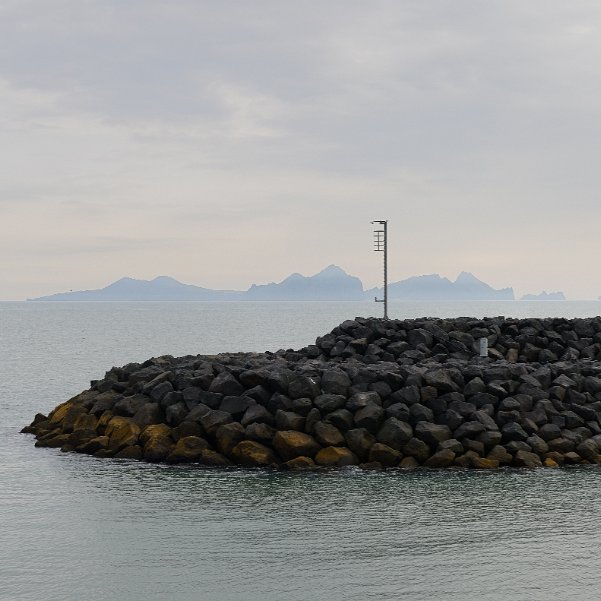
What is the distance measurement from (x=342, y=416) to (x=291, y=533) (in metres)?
6.18

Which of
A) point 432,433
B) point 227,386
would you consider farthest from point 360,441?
point 227,386

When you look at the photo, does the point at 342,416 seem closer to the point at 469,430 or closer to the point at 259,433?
the point at 259,433

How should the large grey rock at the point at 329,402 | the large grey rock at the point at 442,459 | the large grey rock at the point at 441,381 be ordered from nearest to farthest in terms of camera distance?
the large grey rock at the point at 442,459
the large grey rock at the point at 329,402
the large grey rock at the point at 441,381

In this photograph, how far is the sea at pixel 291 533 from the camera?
39.6 feet

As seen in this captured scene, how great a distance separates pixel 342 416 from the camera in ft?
67.7

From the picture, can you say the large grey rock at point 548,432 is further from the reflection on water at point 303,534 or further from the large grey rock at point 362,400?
the large grey rock at point 362,400

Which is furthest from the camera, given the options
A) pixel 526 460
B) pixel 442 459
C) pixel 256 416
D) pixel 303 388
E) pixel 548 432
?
pixel 303 388

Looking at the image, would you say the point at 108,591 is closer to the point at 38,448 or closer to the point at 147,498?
the point at 147,498

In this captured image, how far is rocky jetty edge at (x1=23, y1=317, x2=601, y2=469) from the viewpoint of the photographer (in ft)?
66.2

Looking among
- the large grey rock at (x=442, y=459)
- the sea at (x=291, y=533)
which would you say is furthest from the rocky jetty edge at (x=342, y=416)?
the sea at (x=291, y=533)

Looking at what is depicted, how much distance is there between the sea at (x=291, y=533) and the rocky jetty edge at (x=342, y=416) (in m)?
0.66

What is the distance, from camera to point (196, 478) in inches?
749

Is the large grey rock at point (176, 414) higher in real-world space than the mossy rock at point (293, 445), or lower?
higher

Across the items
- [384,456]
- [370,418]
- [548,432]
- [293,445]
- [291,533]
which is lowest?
[291,533]
